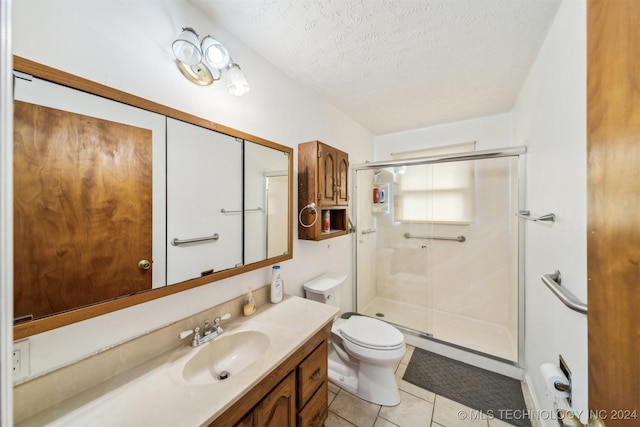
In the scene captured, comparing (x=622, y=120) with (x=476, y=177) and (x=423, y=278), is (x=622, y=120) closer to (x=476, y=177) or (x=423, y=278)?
(x=476, y=177)

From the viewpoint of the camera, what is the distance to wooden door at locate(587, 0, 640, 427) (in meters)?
0.38

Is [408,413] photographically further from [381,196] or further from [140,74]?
[140,74]

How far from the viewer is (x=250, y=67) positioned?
4.70 ft

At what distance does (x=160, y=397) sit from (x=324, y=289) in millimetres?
1133

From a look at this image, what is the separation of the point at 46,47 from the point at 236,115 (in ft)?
2.36

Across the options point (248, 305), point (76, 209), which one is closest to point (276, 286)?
point (248, 305)

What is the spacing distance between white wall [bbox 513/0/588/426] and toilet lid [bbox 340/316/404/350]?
82cm

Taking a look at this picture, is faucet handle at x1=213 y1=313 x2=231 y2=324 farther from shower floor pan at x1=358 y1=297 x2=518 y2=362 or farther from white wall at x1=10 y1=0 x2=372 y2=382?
shower floor pan at x1=358 y1=297 x2=518 y2=362

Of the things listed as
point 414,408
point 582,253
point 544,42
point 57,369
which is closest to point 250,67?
point 57,369

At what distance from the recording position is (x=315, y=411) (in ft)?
4.00

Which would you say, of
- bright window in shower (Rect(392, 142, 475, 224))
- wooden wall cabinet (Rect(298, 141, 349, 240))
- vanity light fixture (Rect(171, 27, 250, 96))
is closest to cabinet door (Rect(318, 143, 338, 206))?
wooden wall cabinet (Rect(298, 141, 349, 240))

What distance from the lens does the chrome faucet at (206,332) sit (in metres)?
1.04

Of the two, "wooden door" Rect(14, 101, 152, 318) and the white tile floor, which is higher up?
"wooden door" Rect(14, 101, 152, 318)

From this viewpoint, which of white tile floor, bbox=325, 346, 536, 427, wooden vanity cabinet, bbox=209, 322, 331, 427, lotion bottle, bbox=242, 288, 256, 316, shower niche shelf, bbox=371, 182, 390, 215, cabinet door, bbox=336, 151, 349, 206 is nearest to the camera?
wooden vanity cabinet, bbox=209, 322, 331, 427
